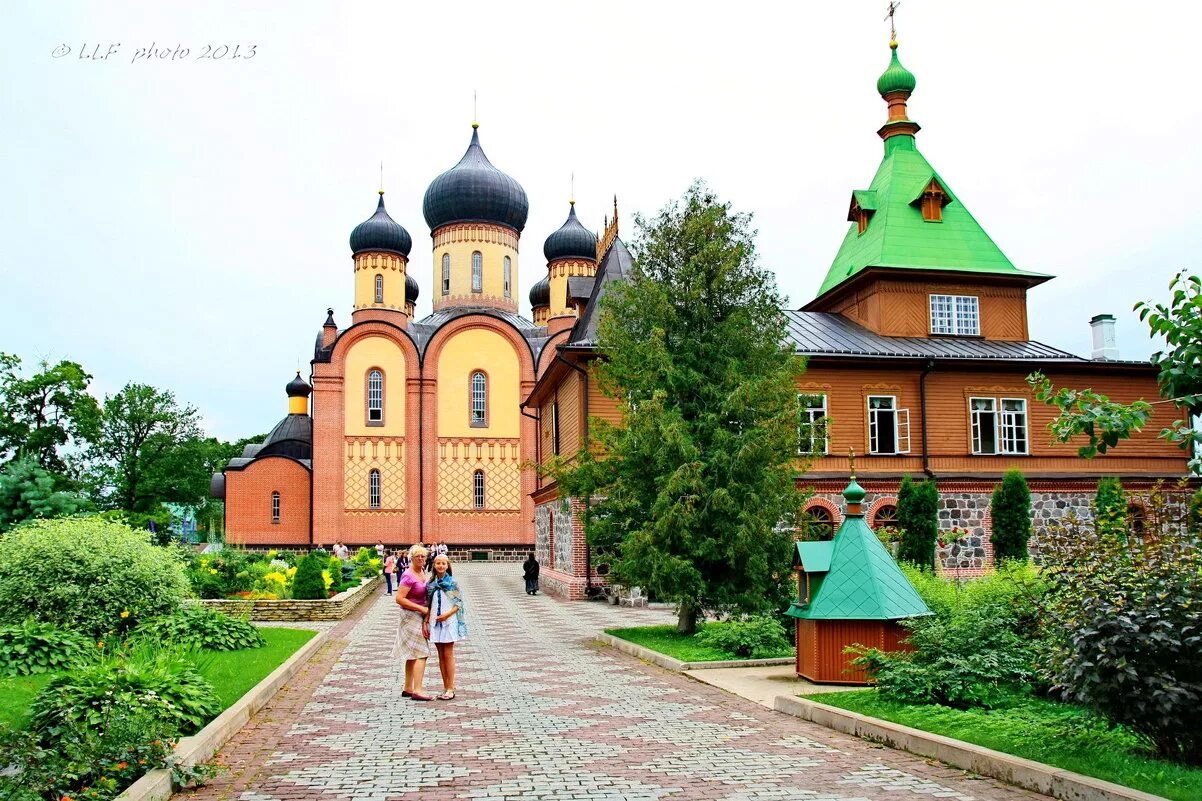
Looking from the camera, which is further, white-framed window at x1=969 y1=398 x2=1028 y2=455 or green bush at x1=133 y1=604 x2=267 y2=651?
white-framed window at x1=969 y1=398 x2=1028 y2=455

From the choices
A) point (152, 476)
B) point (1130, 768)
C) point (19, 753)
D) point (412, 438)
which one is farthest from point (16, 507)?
point (1130, 768)

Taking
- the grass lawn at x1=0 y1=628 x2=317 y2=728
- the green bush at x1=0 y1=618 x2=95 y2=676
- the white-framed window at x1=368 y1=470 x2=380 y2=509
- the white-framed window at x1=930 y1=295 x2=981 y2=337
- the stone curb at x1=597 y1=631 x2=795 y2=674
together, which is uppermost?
the white-framed window at x1=930 y1=295 x2=981 y2=337

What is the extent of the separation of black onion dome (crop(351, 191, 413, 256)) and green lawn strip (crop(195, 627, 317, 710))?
36156mm

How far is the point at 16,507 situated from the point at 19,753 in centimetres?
3284

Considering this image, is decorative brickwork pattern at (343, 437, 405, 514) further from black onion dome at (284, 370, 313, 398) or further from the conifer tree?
the conifer tree

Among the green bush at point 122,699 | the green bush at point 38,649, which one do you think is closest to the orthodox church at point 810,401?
the green bush at point 38,649

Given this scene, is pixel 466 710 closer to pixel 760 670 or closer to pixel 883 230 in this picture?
pixel 760 670

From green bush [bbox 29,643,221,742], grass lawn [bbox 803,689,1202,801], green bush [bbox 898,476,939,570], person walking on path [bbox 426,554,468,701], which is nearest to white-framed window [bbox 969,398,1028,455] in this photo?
green bush [bbox 898,476,939,570]

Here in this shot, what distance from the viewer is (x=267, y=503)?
47.1m

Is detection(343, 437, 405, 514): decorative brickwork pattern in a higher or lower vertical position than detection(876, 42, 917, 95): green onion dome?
lower

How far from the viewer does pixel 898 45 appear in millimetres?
32781

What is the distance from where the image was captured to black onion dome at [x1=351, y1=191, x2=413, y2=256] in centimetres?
5031

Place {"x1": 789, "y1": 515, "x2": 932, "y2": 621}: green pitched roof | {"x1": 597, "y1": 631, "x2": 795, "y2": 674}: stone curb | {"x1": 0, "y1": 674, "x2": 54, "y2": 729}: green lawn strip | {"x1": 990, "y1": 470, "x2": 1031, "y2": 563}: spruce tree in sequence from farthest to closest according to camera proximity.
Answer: {"x1": 990, "y1": 470, "x2": 1031, "y2": 563}: spruce tree, {"x1": 597, "y1": 631, "x2": 795, "y2": 674}: stone curb, {"x1": 789, "y1": 515, "x2": 932, "y2": 621}: green pitched roof, {"x1": 0, "y1": 674, "x2": 54, "y2": 729}: green lawn strip

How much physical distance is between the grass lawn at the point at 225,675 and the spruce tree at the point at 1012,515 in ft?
54.6
